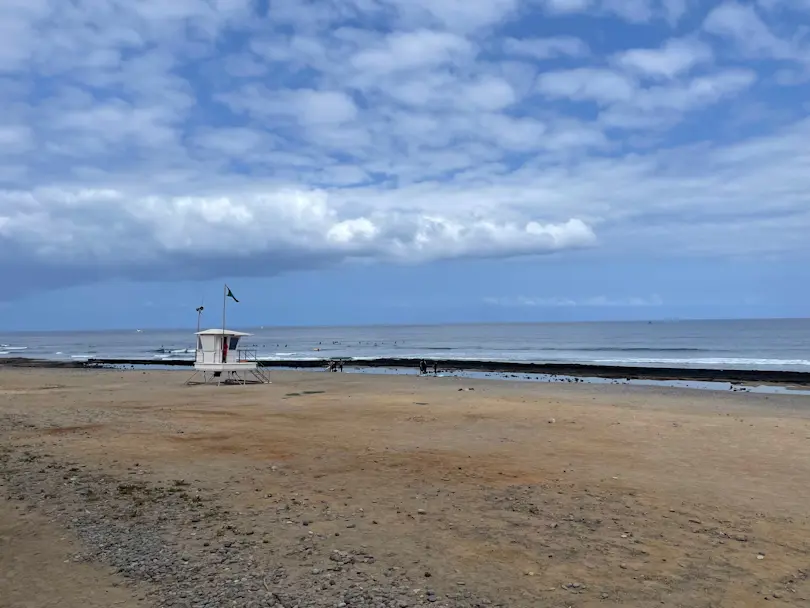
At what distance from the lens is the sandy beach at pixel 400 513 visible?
5.80m

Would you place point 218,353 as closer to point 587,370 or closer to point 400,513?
point 400,513

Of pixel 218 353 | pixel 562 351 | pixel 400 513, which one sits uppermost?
pixel 218 353

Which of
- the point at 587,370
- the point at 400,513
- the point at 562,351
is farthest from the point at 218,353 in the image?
the point at 562,351

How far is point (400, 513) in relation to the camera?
26.8ft

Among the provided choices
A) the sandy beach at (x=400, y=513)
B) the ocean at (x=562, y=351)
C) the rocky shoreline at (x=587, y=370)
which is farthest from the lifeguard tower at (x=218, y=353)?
the ocean at (x=562, y=351)

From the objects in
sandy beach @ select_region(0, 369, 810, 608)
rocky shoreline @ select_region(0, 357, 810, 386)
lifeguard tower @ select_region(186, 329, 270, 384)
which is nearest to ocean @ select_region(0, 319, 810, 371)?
rocky shoreline @ select_region(0, 357, 810, 386)

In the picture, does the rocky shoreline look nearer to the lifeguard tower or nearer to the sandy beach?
the lifeguard tower

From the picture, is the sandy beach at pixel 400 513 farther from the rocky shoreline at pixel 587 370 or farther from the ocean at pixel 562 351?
the ocean at pixel 562 351

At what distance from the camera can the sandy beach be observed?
5801 millimetres

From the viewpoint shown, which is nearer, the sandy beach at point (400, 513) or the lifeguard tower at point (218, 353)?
the sandy beach at point (400, 513)

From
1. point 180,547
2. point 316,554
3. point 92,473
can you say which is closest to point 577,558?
point 316,554

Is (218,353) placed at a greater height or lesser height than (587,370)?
greater

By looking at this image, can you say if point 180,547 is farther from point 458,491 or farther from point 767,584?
point 767,584

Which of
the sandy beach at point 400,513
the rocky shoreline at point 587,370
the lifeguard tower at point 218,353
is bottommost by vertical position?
the rocky shoreline at point 587,370
